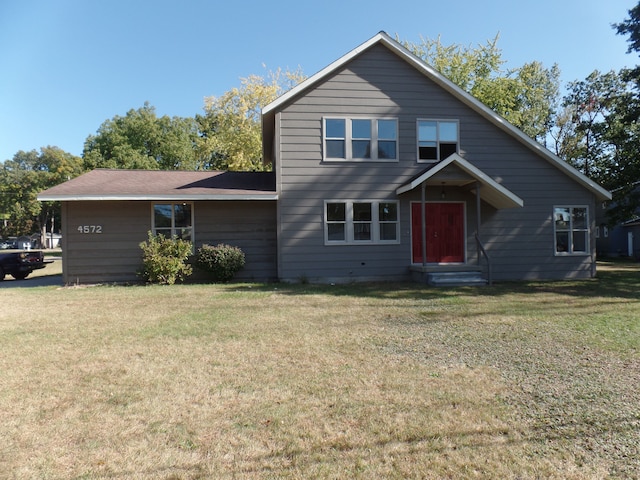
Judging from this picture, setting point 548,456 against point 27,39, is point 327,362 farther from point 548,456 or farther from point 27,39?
point 27,39

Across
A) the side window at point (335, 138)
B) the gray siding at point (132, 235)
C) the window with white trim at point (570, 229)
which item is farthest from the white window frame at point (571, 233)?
the gray siding at point (132, 235)

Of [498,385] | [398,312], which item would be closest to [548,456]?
[498,385]

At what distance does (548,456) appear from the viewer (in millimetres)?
2723

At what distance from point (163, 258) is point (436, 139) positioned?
9.38 metres

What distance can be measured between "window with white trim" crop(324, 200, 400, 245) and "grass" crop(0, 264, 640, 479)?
5.55 m

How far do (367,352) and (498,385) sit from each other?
1.59 meters

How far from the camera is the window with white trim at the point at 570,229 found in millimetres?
13664

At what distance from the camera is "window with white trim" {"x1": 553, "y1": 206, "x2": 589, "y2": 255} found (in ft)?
44.8

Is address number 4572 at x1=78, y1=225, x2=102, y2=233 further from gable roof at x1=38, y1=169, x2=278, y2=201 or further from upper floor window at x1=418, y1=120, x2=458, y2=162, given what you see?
A: upper floor window at x1=418, y1=120, x2=458, y2=162

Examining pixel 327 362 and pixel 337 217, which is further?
pixel 337 217

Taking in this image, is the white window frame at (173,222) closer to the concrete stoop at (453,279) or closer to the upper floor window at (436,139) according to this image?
the concrete stoop at (453,279)

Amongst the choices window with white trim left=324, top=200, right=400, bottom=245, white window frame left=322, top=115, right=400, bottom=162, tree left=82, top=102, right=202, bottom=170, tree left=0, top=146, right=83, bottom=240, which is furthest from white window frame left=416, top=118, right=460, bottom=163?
tree left=0, top=146, right=83, bottom=240

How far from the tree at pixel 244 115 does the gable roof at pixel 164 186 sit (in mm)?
15897

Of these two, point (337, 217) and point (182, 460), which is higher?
point (337, 217)
